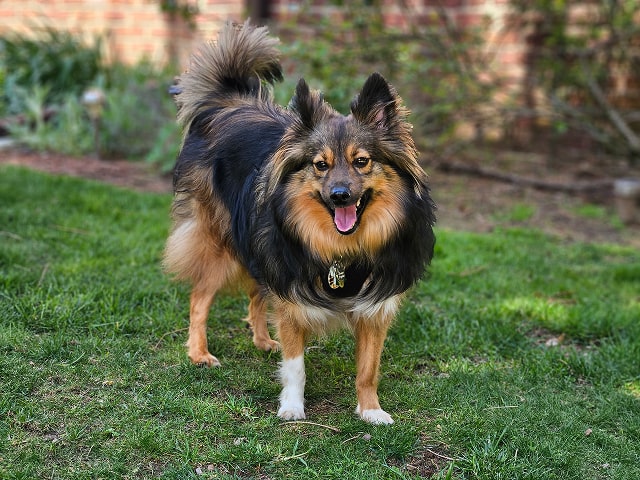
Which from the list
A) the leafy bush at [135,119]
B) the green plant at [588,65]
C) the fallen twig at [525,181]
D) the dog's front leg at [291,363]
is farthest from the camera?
the leafy bush at [135,119]

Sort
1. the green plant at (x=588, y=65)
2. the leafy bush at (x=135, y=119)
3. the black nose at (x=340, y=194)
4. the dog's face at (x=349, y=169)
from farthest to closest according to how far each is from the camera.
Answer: the leafy bush at (x=135, y=119) → the green plant at (x=588, y=65) → the dog's face at (x=349, y=169) → the black nose at (x=340, y=194)

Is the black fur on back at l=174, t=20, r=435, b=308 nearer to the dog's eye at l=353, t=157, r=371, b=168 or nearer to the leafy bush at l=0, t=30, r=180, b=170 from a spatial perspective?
the dog's eye at l=353, t=157, r=371, b=168

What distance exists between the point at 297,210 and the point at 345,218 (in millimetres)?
249

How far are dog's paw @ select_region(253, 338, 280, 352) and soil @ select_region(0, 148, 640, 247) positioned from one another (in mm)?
3250

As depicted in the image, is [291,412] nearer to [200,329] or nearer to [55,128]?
[200,329]

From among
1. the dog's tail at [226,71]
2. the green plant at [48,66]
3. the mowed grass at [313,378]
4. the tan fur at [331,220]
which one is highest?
the dog's tail at [226,71]

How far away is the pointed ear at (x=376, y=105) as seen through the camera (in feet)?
11.3

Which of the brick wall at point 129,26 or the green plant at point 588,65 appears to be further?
the brick wall at point 129,26

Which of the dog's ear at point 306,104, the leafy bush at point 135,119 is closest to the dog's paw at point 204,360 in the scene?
the dog's ear at point 306,104

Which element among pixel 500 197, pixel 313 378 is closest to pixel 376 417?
pixel 313 378

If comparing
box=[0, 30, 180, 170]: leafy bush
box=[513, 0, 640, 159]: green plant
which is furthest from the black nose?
box=[513, 0, 640, 159]: green plant

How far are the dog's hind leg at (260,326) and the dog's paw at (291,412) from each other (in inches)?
31.3

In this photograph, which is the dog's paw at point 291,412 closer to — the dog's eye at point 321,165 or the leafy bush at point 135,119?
the dog's eye at point 321,165

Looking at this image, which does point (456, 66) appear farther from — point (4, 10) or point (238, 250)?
point (4, 10)
